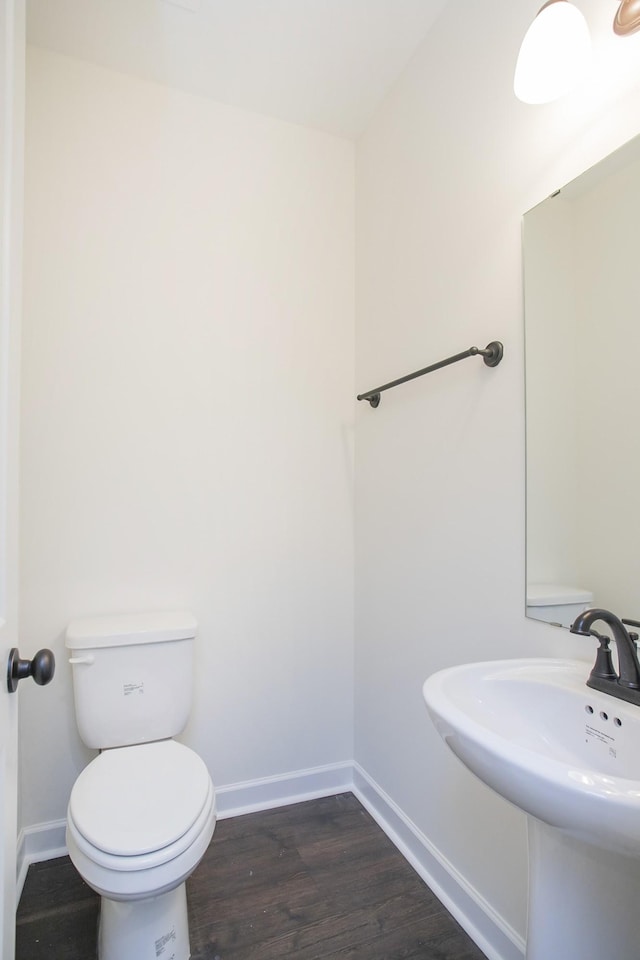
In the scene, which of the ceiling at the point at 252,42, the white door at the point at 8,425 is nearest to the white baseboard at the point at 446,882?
the white door at the point at 8,425

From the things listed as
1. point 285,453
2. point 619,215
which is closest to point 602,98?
point 619,215

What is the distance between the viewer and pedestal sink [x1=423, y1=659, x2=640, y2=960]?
25.4 inches

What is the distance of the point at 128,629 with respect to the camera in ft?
5.11

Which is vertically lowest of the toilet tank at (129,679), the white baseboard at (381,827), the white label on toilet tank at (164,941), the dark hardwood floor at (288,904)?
the dark hardwood floor at (288,904)

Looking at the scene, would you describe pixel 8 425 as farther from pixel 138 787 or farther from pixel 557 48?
pixel 557 48

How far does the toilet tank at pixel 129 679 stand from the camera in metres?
1.51

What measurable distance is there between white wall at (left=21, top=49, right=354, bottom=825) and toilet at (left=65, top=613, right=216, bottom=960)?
0.64 feet

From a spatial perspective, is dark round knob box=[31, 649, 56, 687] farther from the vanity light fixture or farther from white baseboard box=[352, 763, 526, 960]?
the vanity light fixture

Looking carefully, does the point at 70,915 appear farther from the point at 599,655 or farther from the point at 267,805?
the point at 599,655

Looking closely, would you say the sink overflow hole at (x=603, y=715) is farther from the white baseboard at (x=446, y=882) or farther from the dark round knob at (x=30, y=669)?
the dark round knob at (x=30, y=669)

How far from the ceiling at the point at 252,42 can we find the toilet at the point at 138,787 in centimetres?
189

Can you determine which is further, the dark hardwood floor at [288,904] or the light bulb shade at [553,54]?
the dark hardwood floor at [288,904]

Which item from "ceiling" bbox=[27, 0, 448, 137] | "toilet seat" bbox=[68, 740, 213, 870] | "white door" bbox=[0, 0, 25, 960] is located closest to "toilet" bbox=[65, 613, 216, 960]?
"toilet seat" bbox=[68, 740, 213, 870]

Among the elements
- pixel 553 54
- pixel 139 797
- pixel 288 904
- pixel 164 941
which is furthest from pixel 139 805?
pixel 553 54
